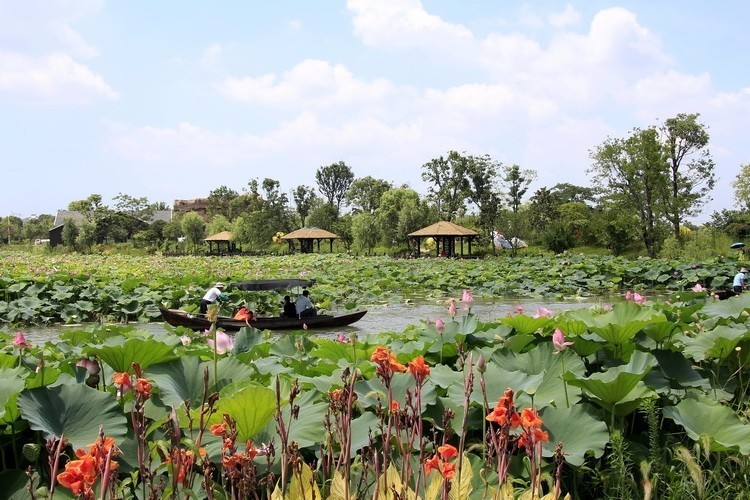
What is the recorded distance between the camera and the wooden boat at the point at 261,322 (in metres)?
9.60

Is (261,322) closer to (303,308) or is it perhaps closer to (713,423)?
(303,308)

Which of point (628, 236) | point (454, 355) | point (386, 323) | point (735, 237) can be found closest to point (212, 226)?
point (628, 236)

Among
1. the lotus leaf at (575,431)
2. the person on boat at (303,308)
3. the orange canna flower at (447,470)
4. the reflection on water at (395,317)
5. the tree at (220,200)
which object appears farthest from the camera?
the tree at (220,200)

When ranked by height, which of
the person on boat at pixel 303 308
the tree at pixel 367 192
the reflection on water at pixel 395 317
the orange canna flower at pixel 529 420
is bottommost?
the reflection on water at pixel 395 317

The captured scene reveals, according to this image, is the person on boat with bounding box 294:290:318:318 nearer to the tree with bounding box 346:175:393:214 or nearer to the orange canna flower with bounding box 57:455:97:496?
the orange canna flower with bounding box 57:455:97:496

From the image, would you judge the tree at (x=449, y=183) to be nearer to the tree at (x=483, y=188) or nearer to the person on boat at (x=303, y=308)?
the tree at (x=483, y=188)

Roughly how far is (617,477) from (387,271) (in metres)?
17.6

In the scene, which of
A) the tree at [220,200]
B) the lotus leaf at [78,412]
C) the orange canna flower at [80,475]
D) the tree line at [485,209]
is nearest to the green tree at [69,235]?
the tree line at [485,209]

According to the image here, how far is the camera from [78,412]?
1754 millimetres

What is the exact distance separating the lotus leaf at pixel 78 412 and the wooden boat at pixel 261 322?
7798 mm

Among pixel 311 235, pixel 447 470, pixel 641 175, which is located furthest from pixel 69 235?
pixel 447 470

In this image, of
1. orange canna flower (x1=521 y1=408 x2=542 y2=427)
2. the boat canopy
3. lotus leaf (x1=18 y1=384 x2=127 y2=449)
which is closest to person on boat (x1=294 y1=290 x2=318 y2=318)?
the boat canopy

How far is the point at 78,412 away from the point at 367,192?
5679cm

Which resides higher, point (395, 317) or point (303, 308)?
point (303, 308)
